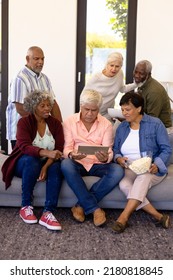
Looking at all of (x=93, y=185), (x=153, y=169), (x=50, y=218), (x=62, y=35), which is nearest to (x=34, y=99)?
(x=93, y=185)

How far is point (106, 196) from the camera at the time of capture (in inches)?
123

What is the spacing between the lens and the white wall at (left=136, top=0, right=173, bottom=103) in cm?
521

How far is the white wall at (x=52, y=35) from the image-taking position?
5328 mm

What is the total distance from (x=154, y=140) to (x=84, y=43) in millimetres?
2785

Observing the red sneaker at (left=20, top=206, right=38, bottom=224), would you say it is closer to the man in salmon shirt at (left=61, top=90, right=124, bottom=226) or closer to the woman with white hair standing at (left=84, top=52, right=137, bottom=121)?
the man in salmon shirt at (left=61, top=90, right=124, bottom=226)

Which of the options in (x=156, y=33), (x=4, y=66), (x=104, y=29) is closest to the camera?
(x=156, y=33)

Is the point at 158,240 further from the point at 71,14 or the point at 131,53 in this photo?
the point at 71,14

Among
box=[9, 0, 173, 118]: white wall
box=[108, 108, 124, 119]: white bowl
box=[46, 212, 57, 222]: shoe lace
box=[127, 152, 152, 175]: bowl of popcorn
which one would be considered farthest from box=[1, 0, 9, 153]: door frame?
box=[127, 152, 152, 175]: bowl of popcorn

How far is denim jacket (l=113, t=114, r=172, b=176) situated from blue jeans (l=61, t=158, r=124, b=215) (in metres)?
0.19

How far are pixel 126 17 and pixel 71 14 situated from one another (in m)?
0.81

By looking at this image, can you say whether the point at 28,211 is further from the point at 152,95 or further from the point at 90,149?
the point at 152,95

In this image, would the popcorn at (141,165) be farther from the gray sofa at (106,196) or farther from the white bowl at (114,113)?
the white bowl at (114,113)

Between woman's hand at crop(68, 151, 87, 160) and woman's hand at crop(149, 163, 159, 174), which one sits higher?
woman's hand at crop(68, 151, 87, 160)
